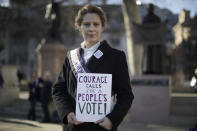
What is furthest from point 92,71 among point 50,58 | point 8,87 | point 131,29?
point 50,58

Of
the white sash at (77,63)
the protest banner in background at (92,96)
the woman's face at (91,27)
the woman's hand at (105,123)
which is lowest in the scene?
the woman's hand at (105,123)

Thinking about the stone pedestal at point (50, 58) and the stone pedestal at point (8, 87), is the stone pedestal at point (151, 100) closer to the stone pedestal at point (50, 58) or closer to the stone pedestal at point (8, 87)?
the stone pedestal at point (8, 87)

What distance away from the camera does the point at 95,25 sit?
2506mm

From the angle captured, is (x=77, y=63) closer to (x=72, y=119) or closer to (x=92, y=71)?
(x=92, y=71)

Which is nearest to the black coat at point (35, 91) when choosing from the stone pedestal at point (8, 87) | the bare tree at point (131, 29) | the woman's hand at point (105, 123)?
the stone pedestal at point (8, 87)

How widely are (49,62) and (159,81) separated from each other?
719 cm

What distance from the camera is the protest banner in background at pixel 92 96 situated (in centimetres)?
232

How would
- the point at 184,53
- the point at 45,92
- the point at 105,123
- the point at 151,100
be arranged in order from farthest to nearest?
the point at 184,53, the point at 151,100, the point at 45,92, the point at 105,123

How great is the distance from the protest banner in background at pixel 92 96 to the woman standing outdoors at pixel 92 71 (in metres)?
0.05

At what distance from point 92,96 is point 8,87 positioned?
11.7 meters

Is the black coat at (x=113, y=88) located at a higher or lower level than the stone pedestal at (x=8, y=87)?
higher

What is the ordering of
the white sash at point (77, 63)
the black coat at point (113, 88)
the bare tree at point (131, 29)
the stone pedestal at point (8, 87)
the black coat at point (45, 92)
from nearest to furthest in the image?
the black coat at point (113, 88)
the white sash at point (77, 63)
the black coat at point (45, 92)
the stone pedestal at point (8, 87)
the bare tree at point (131, 29)

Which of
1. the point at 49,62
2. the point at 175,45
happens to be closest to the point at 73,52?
the point at 49,62

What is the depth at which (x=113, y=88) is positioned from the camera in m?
2.46
